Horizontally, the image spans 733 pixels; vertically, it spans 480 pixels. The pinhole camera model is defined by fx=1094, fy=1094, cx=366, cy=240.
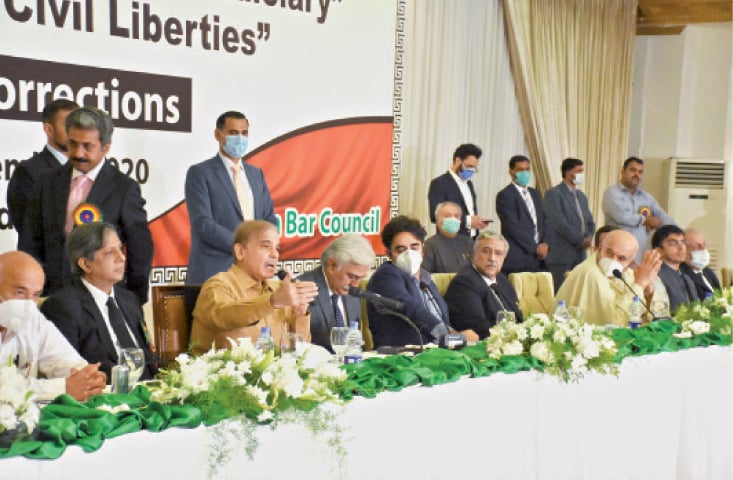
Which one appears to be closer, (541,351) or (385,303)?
(541,351)

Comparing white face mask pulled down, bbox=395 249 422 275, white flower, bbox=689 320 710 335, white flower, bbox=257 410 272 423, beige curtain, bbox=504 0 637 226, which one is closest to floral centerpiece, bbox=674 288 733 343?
white flower, bbox=689 320 710 335

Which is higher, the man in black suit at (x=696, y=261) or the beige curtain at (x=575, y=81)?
the beige curtain at (x=575, y=81)

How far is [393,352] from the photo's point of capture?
12.7 ft

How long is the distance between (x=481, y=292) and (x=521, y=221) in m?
2.67

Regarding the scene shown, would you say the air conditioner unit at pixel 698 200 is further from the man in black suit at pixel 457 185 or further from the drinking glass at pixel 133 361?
the drinking glass at pixel 133 361

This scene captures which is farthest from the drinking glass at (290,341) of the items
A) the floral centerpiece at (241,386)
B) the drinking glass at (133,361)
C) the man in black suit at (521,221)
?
the man in black suit at (521,221)

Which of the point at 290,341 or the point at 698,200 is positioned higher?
the point at 698,200

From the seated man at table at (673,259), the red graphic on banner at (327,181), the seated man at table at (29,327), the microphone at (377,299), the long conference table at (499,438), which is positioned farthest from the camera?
the red graphic on banner at (327,181)

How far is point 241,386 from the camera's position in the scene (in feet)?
8.45

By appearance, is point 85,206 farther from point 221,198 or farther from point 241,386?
point 241,386

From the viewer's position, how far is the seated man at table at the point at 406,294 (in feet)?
14.8

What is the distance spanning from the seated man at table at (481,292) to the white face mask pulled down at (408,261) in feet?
1.23

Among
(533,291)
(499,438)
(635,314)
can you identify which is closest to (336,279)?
(499,438)

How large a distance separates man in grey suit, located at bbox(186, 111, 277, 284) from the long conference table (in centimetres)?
240
